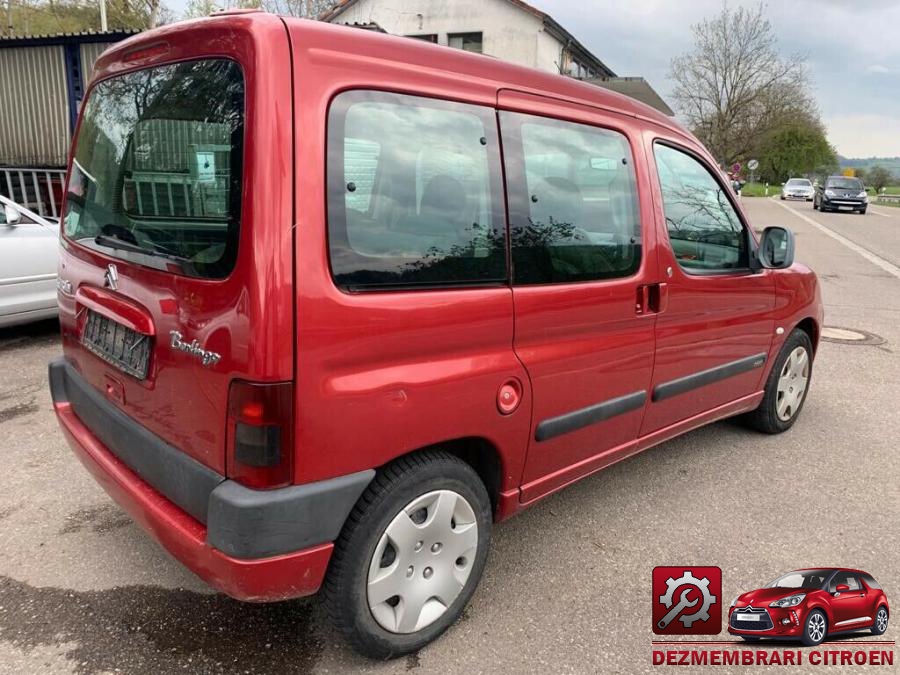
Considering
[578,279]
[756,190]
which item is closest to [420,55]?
[578,279]

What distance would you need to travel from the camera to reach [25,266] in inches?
222

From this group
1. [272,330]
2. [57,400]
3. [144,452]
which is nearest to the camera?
[272,330]

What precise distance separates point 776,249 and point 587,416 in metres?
1.72

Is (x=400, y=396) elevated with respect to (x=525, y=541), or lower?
elevated

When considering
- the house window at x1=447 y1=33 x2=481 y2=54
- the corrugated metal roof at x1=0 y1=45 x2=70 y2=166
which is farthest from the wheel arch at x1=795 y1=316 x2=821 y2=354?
the house window at x1=447 y1=33 x2=481 y2=54

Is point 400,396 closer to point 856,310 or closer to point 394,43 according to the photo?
point 394,43

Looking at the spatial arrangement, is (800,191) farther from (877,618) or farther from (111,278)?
(111,278)

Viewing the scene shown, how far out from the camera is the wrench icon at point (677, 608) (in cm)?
249

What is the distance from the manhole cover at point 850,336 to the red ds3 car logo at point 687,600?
5.02 meters

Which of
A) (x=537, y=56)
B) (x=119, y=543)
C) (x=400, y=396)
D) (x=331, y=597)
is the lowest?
(x=119, y=543)

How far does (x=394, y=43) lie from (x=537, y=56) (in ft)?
78.7

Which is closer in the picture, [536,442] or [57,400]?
[536,442]

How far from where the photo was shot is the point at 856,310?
336 inches

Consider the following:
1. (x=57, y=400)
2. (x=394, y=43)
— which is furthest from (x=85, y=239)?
(x=394, y=43)
